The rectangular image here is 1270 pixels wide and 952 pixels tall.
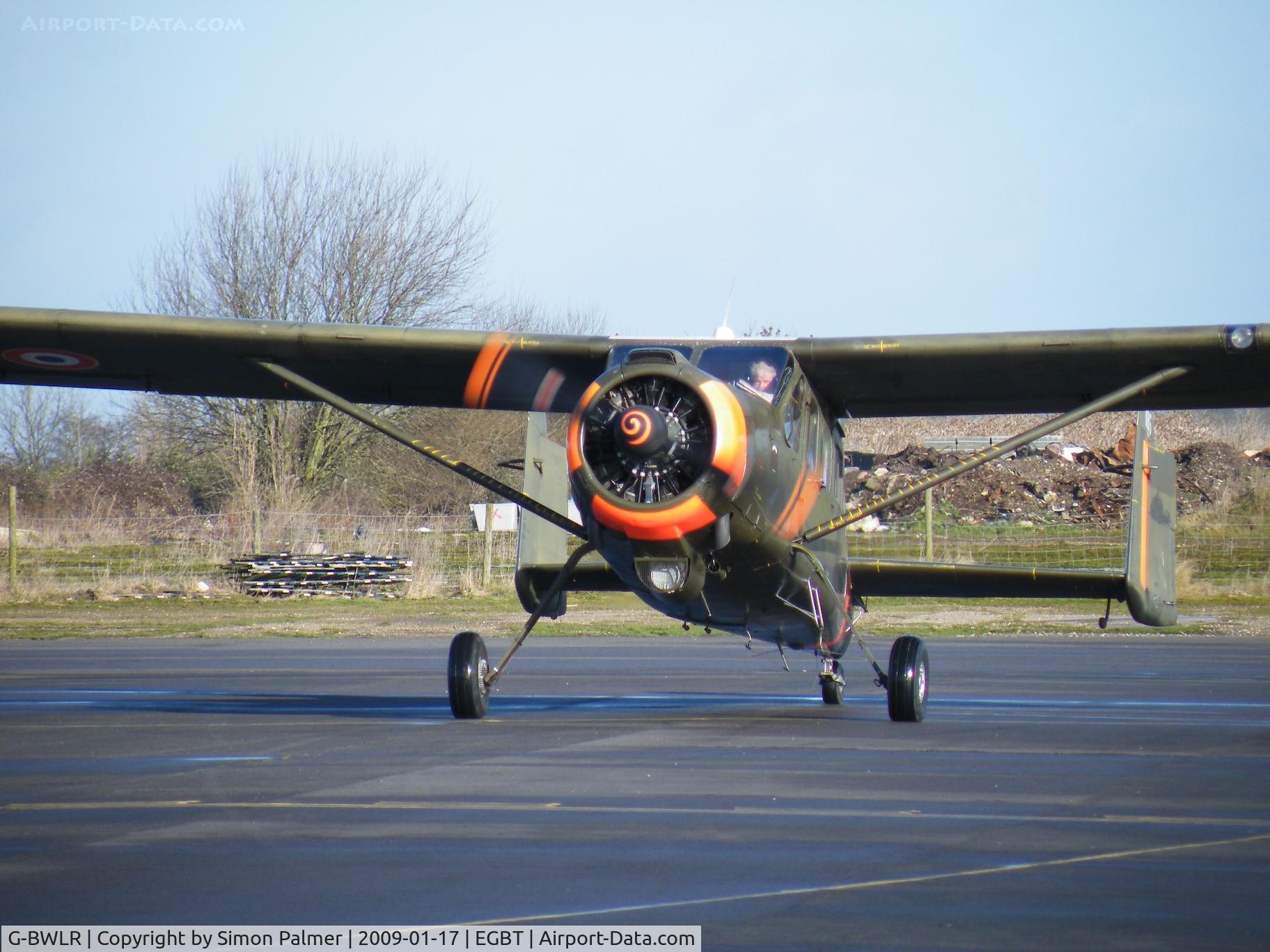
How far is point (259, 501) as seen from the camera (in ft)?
122

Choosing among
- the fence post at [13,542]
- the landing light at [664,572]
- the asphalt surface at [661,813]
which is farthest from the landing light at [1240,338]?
the fence post at [13,542]

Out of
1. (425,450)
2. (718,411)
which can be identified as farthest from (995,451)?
(425,450)

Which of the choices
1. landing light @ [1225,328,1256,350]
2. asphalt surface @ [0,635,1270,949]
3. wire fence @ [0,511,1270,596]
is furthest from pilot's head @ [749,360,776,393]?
wire fence @ [0,511,1270,596]

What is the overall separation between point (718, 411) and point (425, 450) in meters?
3.33

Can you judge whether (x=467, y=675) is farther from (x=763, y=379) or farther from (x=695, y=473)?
(x=763, y=379)

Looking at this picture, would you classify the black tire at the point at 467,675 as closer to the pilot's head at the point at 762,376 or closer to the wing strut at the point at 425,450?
the wing strut at the point at 425,450

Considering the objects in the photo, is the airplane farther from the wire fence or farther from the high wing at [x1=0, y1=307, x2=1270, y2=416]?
the wire fence

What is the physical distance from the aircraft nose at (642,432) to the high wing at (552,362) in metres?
1.69

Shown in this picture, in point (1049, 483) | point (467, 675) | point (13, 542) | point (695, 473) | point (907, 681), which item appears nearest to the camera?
point (695, 473)

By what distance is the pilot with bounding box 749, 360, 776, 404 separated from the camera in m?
10.2

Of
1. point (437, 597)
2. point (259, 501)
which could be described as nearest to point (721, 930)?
point (437, 597)

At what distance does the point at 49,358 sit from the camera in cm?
1261

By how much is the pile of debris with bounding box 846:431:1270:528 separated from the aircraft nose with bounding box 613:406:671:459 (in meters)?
31.3

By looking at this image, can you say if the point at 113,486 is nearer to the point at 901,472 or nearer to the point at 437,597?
the point at 437,597
